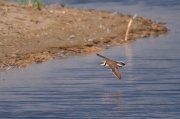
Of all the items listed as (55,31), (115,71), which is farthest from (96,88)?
(55,31)

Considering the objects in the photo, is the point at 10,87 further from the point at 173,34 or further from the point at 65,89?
the point at 173,34

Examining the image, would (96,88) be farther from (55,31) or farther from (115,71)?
(55,31)

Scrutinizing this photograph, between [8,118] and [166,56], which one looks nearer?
[8,118]

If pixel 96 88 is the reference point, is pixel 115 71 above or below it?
above

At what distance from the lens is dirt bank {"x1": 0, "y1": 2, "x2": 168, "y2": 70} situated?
16.3m

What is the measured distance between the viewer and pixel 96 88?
12.3 metres

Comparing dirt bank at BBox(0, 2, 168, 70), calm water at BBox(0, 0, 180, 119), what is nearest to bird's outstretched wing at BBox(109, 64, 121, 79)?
calm water at BBox(0, 0, 180, 119)

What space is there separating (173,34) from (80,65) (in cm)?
604

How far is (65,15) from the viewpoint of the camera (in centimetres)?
2152

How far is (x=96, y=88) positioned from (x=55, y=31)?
7.18m

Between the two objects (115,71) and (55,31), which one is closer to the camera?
(115,71)

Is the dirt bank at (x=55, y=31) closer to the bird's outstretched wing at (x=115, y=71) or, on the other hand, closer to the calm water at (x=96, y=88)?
the calm water at (x=96, y=88)

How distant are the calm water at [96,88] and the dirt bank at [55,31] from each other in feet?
2.44

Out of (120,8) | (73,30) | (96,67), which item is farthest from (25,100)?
(120,8)
